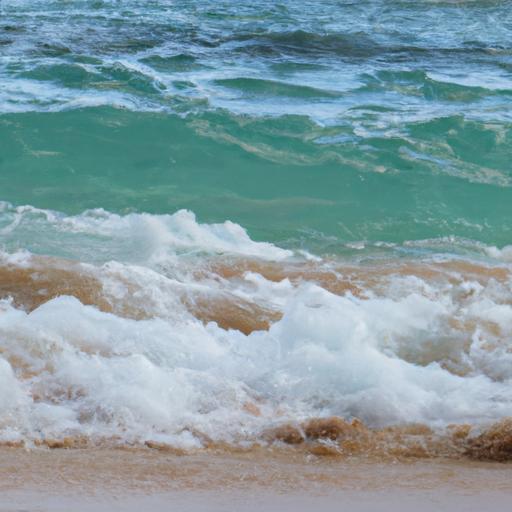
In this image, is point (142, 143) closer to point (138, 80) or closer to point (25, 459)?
point (138, 80)

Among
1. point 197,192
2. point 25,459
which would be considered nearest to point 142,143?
point 197,192

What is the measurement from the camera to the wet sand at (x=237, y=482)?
115 inches

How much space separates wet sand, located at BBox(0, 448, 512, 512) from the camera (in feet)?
9.58

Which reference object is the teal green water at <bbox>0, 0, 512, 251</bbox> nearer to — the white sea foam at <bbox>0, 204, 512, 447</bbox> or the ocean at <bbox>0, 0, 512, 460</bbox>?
A: the ocean at <bbox>0, 0, 512, 460</bbox>

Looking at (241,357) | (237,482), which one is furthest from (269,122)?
(237,482)

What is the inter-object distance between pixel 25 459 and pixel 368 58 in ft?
34.1

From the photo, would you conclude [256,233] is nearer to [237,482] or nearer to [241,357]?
[241,357]

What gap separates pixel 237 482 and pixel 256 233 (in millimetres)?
4229

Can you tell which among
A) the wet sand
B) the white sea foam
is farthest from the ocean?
the wet sand

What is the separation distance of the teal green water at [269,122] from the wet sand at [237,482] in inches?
144

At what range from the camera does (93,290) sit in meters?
5.26

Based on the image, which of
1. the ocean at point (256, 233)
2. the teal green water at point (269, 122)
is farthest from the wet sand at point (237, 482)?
the teal green water at point (269, 122)

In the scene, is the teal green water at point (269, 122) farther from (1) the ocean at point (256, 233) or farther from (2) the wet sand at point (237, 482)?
(2) the wet sand at point (237, 482)

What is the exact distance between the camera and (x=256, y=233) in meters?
7.33
